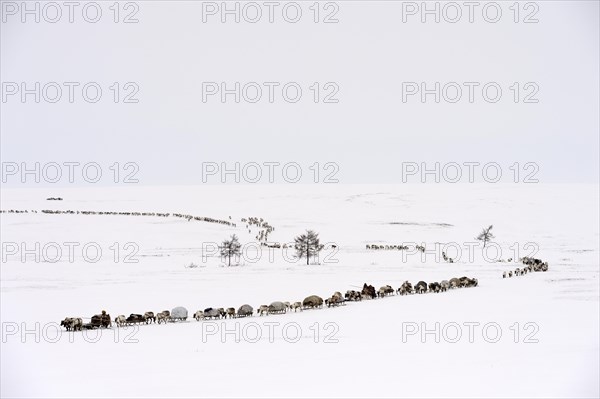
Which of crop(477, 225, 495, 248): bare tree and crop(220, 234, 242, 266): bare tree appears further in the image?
crop(477, 225, 495, 248): bare tree

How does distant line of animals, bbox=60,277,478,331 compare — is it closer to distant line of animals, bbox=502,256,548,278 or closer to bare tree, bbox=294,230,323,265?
distant line of animals, bbox=502,256,548,278

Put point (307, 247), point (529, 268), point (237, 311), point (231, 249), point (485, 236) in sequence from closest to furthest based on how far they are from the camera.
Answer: point (237, 311) < point (529, 268) < point (231, 249) < point (307, 247) < point (485, 236)

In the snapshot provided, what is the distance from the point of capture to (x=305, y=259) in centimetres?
4600

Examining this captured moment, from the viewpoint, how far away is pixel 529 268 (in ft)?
129

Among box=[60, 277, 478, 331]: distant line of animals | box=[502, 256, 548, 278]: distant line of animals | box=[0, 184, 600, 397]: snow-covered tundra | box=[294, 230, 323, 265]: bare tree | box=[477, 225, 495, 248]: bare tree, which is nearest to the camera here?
box=[0, 184, 600, 397]: snow-covered tundra

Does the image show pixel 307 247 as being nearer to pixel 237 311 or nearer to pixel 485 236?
pixel 485 236

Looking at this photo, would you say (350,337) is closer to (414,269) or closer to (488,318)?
(488,318)

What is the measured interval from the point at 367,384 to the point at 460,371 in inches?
112

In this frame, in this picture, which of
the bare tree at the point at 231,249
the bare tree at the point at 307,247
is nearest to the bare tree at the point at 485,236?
the bare tree at the point at 307,247

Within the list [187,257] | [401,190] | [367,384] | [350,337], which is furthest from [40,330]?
[401,190]

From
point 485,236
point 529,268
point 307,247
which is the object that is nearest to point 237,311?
point 307,247

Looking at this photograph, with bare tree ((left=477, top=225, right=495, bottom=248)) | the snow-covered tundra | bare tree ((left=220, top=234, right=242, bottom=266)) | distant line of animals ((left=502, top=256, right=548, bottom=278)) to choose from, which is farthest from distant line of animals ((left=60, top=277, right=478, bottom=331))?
bare tree ((left=477, top=225, right=495, bottom=248))

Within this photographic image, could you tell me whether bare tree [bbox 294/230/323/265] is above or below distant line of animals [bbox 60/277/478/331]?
above

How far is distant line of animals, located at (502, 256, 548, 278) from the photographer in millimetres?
37638
